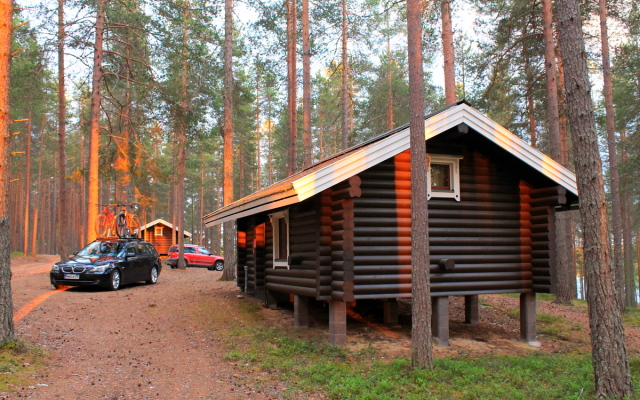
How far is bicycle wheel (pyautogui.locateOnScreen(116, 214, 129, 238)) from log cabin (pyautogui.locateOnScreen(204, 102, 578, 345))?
33.6 ft

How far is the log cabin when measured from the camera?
32.1 ft

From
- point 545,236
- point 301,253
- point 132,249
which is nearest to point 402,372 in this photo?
point 301,253

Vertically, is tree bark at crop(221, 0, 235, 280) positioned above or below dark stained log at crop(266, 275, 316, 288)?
above

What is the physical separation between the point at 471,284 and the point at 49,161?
4928 centimetres

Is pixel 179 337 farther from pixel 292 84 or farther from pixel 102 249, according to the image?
pixel 292 84

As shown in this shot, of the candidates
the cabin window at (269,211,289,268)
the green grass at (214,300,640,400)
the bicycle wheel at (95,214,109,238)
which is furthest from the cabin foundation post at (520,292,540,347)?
the bicycle wheel at (95,214,109,238)

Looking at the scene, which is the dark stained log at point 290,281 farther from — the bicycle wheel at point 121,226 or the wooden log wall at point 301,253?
the bicycle wheel at point 121,226

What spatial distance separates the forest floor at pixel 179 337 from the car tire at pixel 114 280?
0.31 meters

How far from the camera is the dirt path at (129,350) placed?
6.94m

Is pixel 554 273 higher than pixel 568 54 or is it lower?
lower

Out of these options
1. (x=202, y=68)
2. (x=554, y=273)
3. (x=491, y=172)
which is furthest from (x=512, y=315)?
(x=202, y=68)

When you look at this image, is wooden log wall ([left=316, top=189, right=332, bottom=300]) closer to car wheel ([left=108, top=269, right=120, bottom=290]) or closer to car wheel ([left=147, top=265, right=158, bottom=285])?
car wheel ([left=108, top=269, right=120, bottom=290])

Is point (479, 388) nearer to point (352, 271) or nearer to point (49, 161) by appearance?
point (352, 271)

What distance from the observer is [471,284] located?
1078cm
